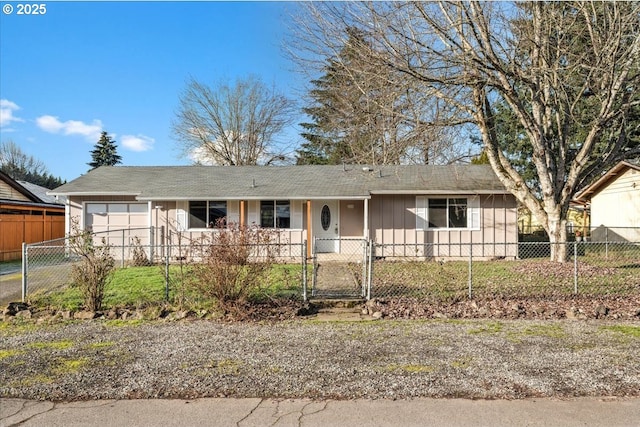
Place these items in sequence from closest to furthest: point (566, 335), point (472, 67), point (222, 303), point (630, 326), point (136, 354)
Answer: point (136, 354) → point (566, 335) → point (630, 326) → point (222, 303) → point (472, 67)

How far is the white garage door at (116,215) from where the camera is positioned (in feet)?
50.4

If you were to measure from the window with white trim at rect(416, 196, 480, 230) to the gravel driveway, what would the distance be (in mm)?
8466

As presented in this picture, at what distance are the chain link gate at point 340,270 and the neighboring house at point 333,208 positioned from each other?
9.8 inches

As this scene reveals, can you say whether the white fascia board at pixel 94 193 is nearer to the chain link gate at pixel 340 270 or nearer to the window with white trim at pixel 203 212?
the window with white trim at pixel 203 212

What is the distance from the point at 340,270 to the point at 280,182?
5.75m

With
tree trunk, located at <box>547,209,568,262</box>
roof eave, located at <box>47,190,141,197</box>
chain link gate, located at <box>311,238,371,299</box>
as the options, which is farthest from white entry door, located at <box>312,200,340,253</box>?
tree trunk, located at <box>547,209,568,262</box>

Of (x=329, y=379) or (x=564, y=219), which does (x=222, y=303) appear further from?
(x=564, y=219)

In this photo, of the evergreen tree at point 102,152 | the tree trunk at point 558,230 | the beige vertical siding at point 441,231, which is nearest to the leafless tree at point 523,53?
the tree trunk at point 558,230

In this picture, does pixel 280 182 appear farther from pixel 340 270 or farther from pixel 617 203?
pixel 617 203

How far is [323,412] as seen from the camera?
11.3 ft

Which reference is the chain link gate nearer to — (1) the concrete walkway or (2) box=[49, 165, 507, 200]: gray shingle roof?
(2) box=[49, 165, 507, 200]: gray shingle roof

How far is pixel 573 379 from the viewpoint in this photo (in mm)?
4082

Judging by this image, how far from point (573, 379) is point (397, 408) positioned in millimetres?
1947

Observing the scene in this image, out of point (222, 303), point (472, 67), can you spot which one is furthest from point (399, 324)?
point (472, 67)
